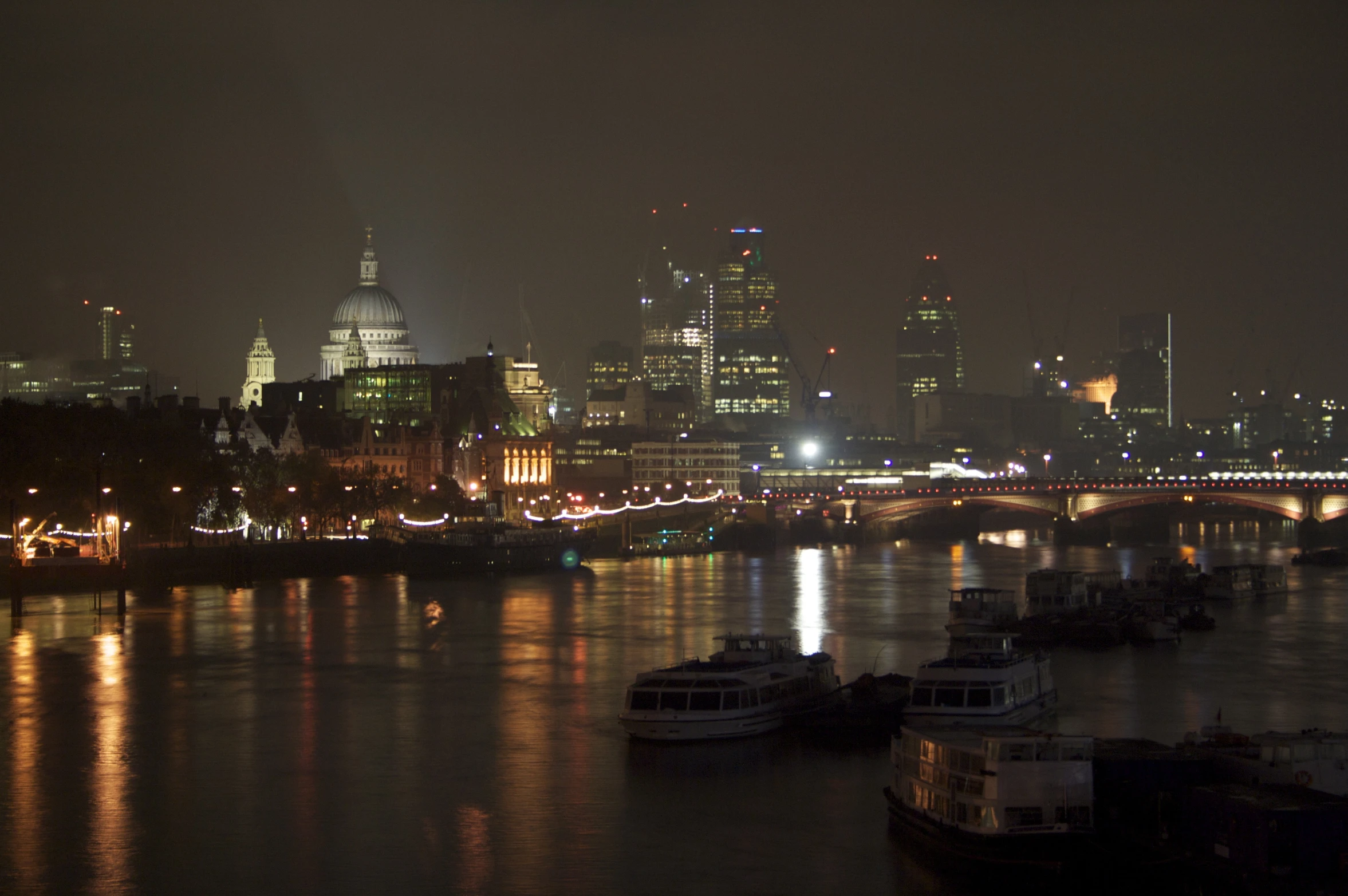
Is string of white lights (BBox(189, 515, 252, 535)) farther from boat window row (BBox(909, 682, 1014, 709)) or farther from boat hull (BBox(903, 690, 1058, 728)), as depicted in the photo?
boat hull (BBox(903, 690, 1058, 728))

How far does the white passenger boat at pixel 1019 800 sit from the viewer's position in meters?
20.8

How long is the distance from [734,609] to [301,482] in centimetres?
3112

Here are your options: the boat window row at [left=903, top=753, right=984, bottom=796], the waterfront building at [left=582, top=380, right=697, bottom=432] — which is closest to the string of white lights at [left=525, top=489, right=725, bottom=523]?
the waterfront building at [left=582, top=380, right=697, bottom=432]

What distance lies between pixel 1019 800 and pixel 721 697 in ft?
31.0

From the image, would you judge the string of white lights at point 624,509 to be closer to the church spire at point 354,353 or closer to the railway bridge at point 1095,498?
the railway bridge at point 1095,498

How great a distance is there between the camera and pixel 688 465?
443 feet

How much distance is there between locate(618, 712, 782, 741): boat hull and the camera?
29438mm

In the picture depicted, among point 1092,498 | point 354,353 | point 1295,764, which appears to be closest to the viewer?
point 1295,764

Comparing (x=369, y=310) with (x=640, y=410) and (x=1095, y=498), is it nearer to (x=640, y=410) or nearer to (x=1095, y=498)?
(x=640, y=410)

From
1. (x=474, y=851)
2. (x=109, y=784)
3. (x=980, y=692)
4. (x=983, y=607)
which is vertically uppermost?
(x=983, y=607)

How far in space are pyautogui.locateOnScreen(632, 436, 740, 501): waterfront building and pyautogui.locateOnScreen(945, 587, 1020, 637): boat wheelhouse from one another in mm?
84112

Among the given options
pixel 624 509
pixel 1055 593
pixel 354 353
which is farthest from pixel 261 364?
pixel 1055 593

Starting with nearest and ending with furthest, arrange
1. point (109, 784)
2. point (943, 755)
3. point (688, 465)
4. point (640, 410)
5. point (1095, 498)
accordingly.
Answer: point (943, 755) → point (109, 784) → point (1095, 498) → point (688, 465) → point (640, 410)

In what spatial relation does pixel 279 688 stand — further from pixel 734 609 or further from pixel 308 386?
pixel 308 386
